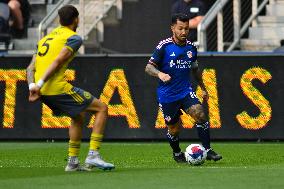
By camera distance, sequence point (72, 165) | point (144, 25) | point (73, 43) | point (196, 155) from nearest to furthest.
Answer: point (73, 43), point (72, 165), point (196, 155), point (144, 25)

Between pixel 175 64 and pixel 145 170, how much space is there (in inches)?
102

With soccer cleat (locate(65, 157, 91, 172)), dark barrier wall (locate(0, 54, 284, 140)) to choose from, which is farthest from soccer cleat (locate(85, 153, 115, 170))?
dark barrier wall (locate(0, 54, 284, 140))

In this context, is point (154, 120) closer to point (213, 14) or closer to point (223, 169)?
point (213, 14)

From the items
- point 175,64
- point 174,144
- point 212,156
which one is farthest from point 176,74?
point 212,156

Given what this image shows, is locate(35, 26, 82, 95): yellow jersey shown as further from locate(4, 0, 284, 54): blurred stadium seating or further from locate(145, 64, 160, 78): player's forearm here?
locate(4, 0, 284, 54): blurred stadium seating

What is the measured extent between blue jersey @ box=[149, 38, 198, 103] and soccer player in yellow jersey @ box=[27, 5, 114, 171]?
8.01 feet

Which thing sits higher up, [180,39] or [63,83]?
[180,39]

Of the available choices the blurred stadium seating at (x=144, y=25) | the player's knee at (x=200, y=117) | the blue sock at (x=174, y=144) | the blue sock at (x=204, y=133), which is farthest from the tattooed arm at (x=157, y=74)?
the blurred stadium seating at (x=144, y=25)

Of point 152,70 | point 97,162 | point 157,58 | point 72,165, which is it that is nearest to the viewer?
point 97,162

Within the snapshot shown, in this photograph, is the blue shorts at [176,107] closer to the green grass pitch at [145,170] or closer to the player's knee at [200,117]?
the player's knee at [200,117]

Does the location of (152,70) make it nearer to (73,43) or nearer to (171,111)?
(171,111)

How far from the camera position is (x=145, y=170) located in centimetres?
1275

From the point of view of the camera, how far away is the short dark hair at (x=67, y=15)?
40.8ft

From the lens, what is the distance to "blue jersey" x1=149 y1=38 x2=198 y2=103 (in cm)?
1490
